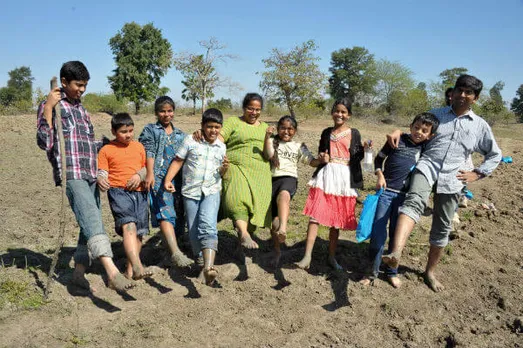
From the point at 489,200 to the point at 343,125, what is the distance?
14.8ft

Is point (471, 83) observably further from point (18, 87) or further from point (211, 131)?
point (18, 87)

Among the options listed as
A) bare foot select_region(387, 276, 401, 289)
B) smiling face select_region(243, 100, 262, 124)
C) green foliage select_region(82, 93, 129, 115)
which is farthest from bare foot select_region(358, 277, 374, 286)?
green foliage select_region(82, 93, 129, 115)

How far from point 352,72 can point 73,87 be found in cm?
4695

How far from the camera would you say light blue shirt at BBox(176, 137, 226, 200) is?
4.03 m

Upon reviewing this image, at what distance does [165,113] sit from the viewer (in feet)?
13.9

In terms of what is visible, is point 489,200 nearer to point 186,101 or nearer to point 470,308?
point 470,308

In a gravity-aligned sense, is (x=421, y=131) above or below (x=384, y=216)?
above

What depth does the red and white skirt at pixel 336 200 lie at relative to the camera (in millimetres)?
A: 4270

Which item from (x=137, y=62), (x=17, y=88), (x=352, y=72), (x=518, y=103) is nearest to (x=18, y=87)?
(x=17, y=88)

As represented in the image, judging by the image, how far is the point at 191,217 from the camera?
4070 millimetres

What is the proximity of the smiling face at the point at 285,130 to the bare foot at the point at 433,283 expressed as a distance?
2.02m

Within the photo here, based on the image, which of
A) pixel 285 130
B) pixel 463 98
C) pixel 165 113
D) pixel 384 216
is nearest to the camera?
pixel 463 98

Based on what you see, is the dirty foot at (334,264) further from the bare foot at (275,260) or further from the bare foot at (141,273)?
the bare foot at (141,273)

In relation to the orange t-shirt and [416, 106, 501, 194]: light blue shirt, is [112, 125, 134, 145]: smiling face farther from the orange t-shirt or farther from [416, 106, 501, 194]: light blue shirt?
[416, 106, 501, 194]: light blue shirt
